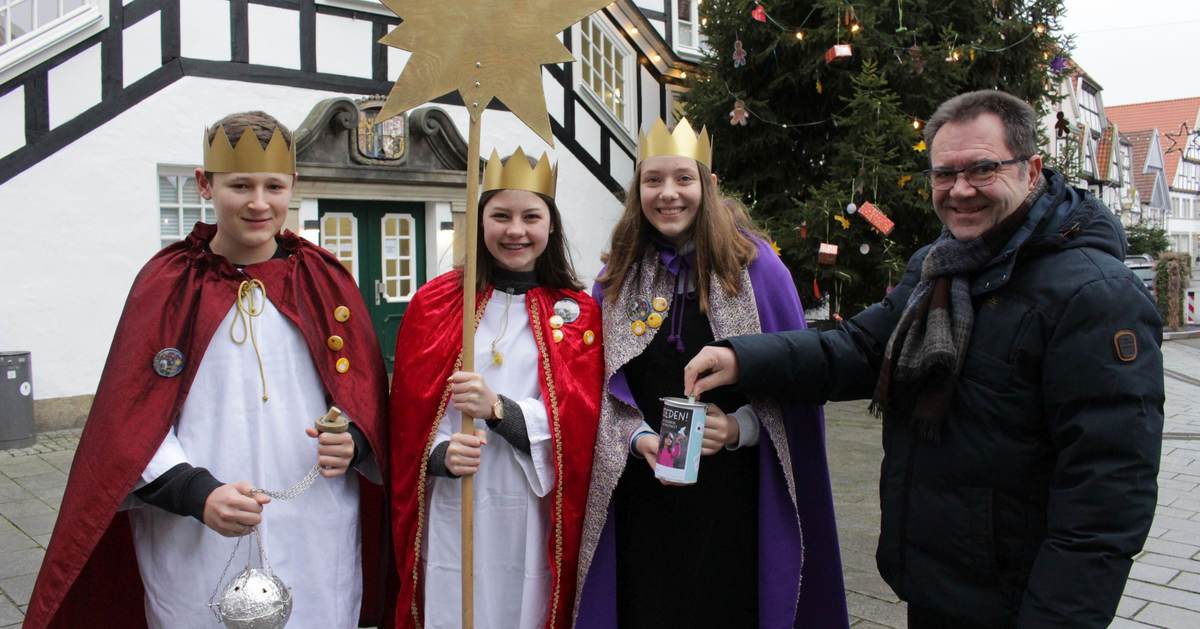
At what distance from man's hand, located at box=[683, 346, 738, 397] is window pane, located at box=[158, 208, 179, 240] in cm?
721

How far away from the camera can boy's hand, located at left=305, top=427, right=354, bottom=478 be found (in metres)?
2.29

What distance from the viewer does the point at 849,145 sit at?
8445 millimetres

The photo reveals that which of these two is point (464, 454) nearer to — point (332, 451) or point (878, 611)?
point (332, 451)

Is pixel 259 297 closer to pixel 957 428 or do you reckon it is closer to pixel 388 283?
pixel 957 428

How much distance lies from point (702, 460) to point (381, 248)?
7733 millimetres

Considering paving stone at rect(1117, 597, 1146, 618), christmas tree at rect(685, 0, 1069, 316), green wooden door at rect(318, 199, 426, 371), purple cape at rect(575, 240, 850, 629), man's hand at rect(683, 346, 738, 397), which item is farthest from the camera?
green wooden door at rect(318, 199, 426, 371)

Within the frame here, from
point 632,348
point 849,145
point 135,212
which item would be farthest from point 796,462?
point 135,212

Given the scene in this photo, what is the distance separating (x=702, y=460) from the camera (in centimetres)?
261

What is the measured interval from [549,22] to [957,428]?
1463 millimetres

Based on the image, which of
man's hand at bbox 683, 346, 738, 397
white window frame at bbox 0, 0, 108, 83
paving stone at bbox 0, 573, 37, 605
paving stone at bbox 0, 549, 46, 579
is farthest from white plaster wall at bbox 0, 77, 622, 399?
man's hand at bbox 683, 346, 738, 397

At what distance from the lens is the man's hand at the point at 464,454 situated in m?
2.43

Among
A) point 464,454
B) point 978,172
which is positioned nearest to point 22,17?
point 464,454

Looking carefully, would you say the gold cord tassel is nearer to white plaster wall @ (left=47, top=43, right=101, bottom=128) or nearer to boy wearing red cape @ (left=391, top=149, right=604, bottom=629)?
boy wearing red cape @ (left=391, top=149, right=604, bottom=629)

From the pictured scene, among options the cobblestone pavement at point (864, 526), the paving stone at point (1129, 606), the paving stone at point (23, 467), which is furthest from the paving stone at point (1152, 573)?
the paving stone at point (23, 467)
